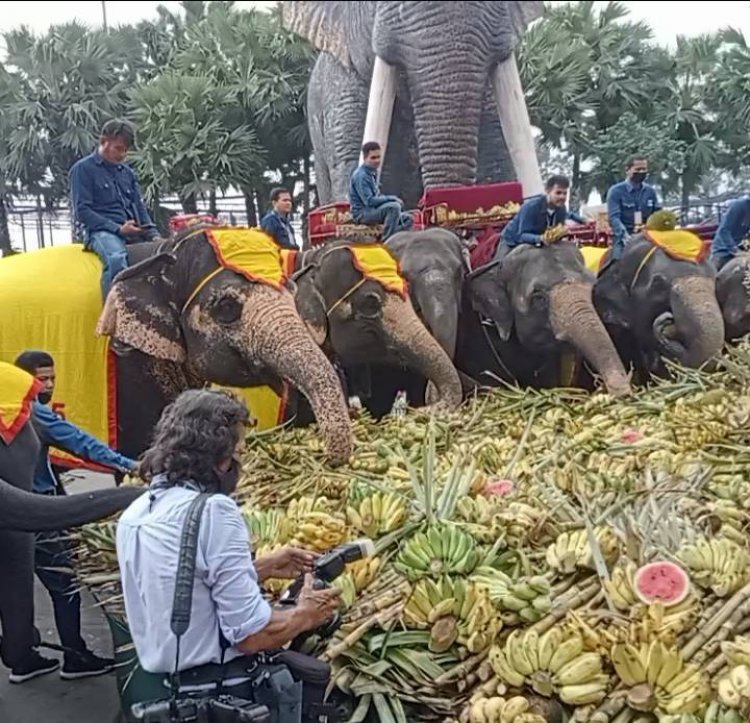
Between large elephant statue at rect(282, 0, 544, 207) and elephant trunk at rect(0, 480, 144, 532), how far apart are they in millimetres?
8319

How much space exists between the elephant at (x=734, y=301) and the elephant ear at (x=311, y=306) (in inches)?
132

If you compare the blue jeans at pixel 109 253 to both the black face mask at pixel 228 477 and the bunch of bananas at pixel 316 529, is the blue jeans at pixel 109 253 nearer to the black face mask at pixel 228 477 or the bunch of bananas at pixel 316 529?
the bunch of bananas at pixel 316 529

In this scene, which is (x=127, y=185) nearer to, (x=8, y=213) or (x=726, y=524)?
(x=8, y=213)

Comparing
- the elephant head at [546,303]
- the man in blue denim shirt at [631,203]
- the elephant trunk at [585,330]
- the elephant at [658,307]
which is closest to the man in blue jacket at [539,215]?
the elephant head at [546,303]

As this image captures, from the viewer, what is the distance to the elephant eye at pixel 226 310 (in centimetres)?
593

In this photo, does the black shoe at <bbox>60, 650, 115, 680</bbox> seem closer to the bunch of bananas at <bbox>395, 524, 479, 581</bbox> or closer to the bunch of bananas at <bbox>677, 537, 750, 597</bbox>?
the bunch of bananas at <bbox>395, 524, 479, 581</bbox>

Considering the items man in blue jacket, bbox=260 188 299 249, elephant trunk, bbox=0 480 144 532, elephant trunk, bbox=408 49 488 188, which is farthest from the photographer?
elephant trunk, bbox=408 49 488 188

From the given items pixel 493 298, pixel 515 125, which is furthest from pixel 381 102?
pixel 493 298

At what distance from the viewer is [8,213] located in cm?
886

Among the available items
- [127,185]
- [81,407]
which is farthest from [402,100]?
[81,407]

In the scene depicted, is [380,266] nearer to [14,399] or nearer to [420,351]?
[420,351]

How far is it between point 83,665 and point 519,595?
2.36 m

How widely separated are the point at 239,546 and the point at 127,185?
4782 mm

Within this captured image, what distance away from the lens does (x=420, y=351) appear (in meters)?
7.64
